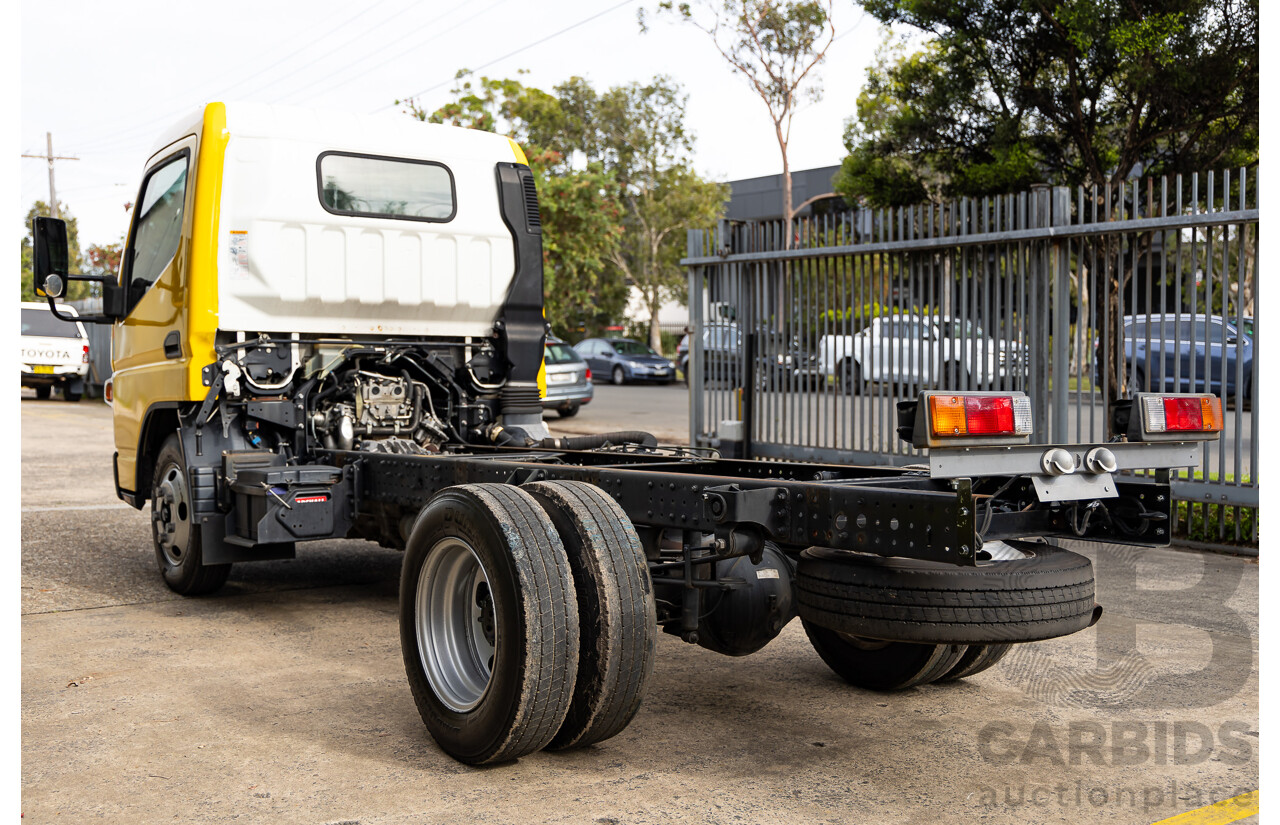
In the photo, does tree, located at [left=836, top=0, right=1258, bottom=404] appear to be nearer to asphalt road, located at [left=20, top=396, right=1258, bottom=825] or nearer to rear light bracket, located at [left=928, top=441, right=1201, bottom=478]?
asphalt road, located at [left=20, top=396, right=1258, bottom=825]

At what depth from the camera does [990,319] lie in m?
9.25

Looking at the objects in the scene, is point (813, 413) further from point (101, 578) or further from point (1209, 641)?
point (101, 578)

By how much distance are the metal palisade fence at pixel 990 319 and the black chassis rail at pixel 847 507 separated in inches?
140

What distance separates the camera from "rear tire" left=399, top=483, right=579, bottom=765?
3.72m

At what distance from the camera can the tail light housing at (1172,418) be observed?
4.04 meters

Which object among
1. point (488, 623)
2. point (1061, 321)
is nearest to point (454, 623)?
point (488, 623)

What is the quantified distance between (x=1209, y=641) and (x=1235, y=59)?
26.0 feet

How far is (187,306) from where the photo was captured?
6.30 meters

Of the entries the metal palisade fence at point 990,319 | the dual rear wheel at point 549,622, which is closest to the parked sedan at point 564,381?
the metal palisade fence at point 990,319

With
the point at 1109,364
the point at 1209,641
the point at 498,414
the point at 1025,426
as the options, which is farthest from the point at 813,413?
the point at 1025,426

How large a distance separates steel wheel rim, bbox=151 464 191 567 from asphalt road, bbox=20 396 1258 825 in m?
0.29

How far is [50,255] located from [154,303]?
2.14 ft

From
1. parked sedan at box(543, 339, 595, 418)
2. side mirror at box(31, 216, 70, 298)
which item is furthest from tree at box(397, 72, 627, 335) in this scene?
side mirror at box(31, 216, 70, 298)

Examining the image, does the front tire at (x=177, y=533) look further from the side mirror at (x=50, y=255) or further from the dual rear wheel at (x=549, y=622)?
the dual rear wheel at (x=549, y=622)
